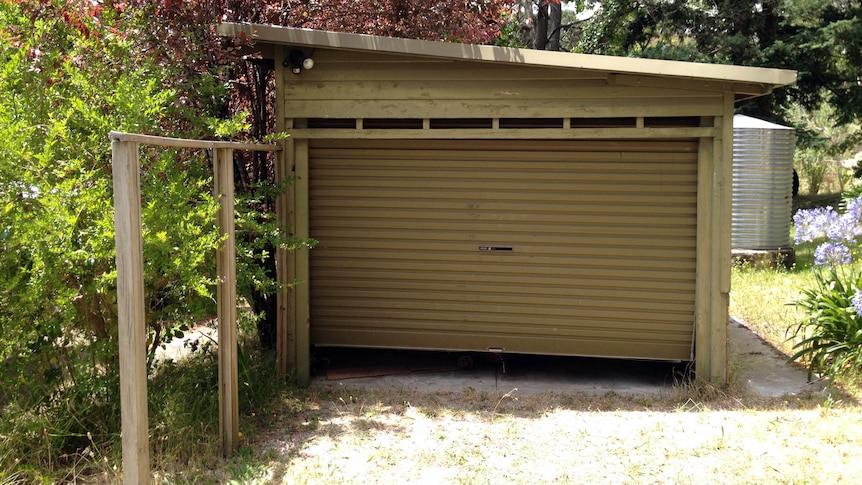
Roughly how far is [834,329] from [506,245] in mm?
3015

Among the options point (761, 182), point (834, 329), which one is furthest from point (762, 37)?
point (834, 329)

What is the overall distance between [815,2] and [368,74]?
13.2 meters

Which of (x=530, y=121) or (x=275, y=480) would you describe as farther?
(x=530, y=121)

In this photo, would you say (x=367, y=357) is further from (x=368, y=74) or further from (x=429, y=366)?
(x=368, y=74)

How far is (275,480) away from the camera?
486 centimetres

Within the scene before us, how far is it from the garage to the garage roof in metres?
0.02

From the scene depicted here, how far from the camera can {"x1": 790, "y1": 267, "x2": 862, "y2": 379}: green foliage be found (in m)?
6.83

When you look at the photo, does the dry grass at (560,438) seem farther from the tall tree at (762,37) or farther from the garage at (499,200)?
the tall tree at (762,37)

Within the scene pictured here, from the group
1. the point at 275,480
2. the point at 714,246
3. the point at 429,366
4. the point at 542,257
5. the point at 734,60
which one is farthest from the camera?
the point at 734,60

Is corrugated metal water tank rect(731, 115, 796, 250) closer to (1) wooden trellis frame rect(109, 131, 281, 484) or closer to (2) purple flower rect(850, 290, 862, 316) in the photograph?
(2) purple flower rect(850, 290, 862, 316)

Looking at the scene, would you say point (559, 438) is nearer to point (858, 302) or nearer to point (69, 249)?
point (858, 302)

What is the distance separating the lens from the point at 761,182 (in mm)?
13094

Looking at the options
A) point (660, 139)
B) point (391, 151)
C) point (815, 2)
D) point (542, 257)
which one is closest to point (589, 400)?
point (542, 257)

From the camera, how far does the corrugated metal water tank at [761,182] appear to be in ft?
42.8
